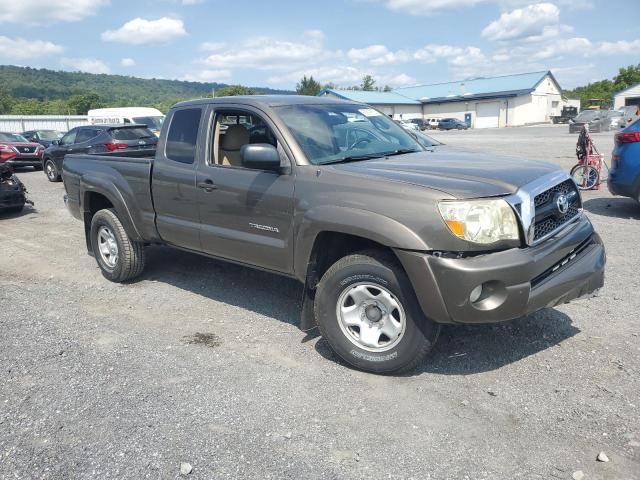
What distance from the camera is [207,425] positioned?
327cm

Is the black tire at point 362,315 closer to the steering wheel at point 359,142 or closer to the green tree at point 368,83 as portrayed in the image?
the steering wheel at point 359,142

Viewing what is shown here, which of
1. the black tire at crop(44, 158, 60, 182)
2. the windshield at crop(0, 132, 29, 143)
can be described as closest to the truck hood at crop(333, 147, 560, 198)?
the black tire at crop(44, 158, 60, 182)

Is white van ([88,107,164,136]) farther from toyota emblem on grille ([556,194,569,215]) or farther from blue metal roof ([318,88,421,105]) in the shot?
blue metal roof ([318,88,421,105])

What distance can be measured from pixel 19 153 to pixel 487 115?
197 ft

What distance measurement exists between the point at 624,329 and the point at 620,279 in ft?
4.45

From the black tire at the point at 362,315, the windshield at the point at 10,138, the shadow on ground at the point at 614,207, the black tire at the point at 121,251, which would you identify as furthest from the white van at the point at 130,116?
the black tire at the point at 362,315

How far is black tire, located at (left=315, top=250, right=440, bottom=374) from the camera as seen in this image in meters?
3.55

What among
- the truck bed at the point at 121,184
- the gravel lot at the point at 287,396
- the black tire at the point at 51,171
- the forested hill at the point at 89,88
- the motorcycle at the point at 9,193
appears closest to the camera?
the gravel lot at the point at 287,396

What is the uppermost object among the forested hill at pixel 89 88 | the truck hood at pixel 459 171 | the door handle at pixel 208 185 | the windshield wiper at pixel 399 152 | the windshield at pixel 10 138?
the forested hill at pixel 89 88

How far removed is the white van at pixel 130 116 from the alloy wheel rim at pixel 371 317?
18683 mm

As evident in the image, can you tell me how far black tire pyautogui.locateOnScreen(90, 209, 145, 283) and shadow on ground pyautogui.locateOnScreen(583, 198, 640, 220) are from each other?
23.2 ft

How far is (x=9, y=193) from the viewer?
10523mm

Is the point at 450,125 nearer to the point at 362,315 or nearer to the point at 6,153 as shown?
the point at 6,153

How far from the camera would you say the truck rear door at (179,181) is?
16.1 feet
